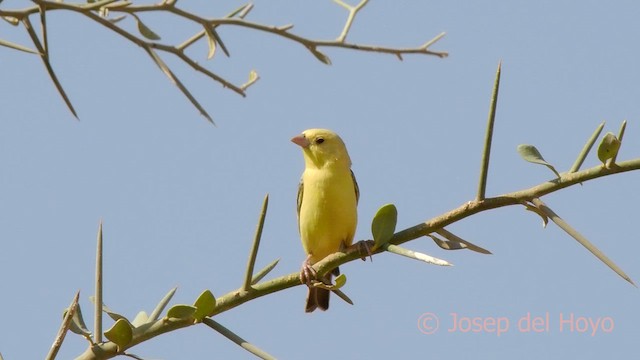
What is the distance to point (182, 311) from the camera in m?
1.85

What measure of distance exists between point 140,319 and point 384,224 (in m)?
0.57

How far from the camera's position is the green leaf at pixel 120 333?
1.80 m

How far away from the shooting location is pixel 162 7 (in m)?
1.82

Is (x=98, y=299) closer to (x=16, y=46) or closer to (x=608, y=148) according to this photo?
(x=16, y=46)

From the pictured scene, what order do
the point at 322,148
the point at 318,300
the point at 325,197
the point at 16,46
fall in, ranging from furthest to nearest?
1. the point at 318,300
2. the point at 322,148
3. the point at 325,197
4. the point at 16,46

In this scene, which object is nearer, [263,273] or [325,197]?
[263,273]

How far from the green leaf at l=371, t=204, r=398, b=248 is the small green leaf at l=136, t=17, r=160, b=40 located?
0.56 m

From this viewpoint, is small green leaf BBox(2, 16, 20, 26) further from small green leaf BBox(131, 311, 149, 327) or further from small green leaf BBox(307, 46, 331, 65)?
small green leaf BBox(131, 311, 149, 327)

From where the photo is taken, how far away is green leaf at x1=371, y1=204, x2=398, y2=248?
1835 mm

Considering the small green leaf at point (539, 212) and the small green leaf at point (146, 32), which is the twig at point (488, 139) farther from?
the small green leaf at point (146, 32)

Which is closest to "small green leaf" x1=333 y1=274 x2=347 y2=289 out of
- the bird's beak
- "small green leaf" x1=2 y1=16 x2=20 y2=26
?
"small green leaf" x1=2 y1=16 x2=20 y2=26

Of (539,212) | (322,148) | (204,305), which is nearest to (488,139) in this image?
(539,212)

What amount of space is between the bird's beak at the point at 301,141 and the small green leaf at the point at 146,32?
4.08m

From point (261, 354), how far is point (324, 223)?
375 centimetres
